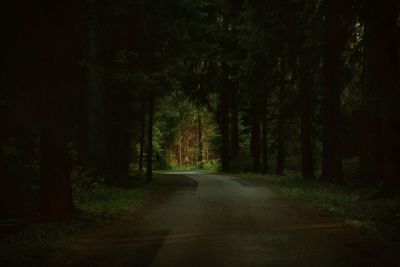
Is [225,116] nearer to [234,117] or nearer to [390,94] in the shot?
[234,117]

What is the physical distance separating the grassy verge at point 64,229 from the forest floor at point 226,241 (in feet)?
0.85

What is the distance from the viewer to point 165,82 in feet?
89.7

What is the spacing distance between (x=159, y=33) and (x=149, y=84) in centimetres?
224

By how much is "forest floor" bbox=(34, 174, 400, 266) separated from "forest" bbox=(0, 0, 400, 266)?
2.13 metres

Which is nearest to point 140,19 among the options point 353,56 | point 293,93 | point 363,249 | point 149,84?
point 149,84

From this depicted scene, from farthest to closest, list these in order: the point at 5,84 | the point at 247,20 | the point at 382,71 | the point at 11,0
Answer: the point at 247,20 < the point at 382,71 < the point at 5,84 < the point at 11,0

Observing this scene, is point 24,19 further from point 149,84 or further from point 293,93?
point 293,93

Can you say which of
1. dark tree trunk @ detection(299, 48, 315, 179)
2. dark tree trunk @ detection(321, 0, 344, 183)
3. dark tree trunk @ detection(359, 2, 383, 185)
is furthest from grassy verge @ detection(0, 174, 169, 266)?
dark tree trunk @ detection(299, 48, 315, 179)

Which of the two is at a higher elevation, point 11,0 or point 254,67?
point 254,67

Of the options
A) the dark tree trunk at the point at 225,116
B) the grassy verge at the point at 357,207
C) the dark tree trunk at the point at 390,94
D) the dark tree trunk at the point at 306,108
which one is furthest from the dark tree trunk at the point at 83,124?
the dark tree trunk at the point at 225,116

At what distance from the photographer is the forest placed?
12930mm

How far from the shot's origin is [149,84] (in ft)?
82.3

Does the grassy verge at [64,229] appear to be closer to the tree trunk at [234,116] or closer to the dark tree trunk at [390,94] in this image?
the dark tree trunk at [390,94]

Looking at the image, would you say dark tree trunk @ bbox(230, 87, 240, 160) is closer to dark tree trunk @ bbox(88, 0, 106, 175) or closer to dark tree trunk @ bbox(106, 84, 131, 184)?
dark tree trunk @ bbox(106, 84, 131, 184)
